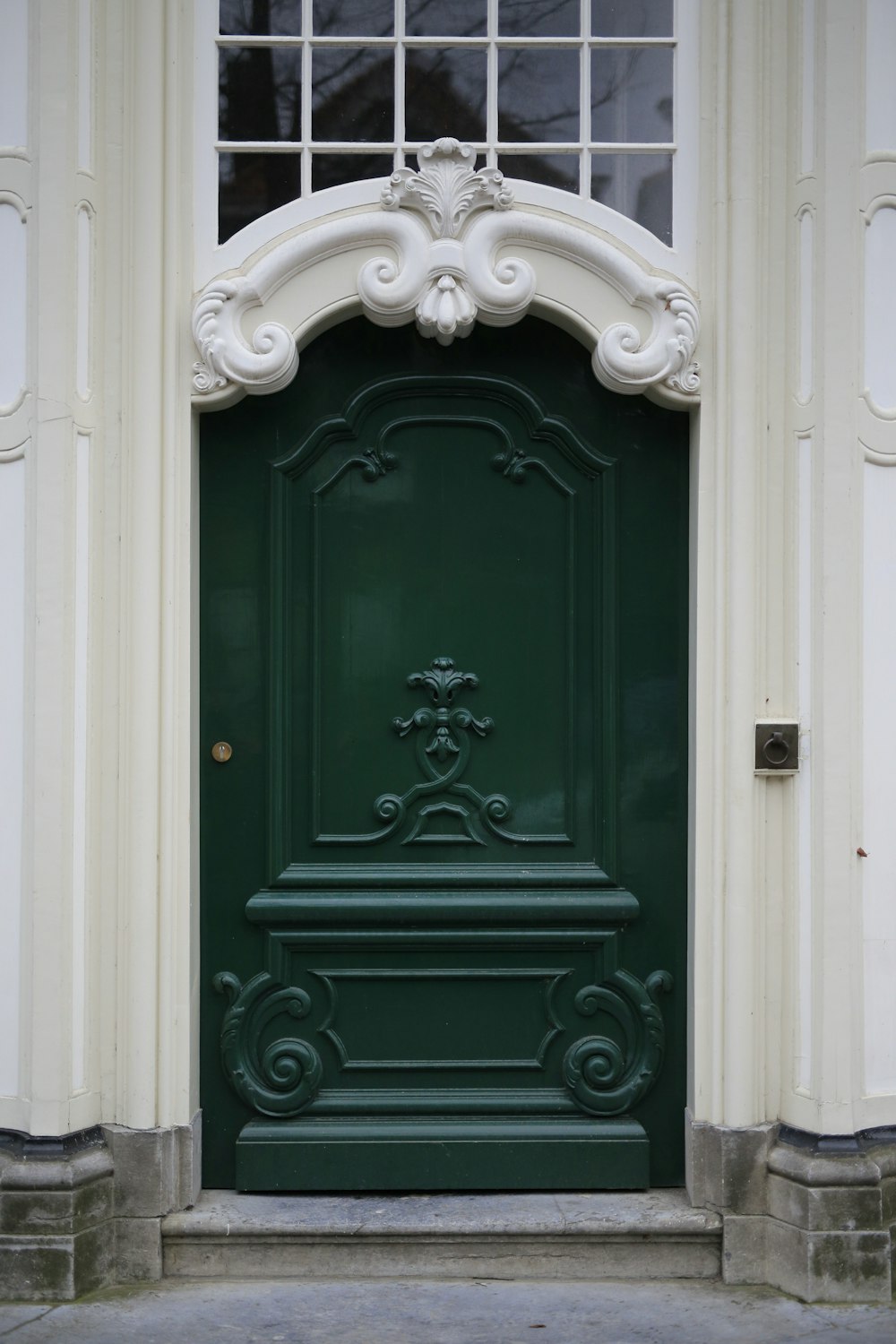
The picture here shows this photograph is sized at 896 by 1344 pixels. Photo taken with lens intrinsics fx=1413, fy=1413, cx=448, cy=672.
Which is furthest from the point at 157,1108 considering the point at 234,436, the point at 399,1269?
the point at 234,436

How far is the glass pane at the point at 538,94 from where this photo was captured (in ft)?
13.9

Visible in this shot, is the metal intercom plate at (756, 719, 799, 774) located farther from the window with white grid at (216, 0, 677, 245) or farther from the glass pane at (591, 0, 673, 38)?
the glass pane at (591, 0, 673, 38)

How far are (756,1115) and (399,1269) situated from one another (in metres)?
1.13

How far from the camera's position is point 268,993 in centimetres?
434

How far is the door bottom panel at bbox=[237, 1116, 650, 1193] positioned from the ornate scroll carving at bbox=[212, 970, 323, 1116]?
99 millimetres

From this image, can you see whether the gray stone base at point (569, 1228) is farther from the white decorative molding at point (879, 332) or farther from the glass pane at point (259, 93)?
the glass pane at point (259, 93)

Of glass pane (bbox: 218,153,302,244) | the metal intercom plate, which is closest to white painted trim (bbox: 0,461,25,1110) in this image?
glass pane (bbox: 218,153,302,244)

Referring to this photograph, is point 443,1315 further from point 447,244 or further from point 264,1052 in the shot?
point 447,244

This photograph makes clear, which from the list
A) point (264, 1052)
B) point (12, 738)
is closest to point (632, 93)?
point (12, 738)

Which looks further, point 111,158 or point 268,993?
point 268,993

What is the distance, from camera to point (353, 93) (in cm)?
423

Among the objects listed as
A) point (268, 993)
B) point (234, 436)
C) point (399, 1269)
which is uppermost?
point (234, 436)

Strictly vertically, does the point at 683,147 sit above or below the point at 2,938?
above

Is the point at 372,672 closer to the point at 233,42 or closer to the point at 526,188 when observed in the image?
the point at 526,188
